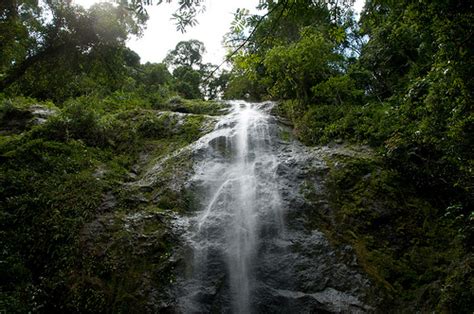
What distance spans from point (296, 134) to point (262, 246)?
5.46m

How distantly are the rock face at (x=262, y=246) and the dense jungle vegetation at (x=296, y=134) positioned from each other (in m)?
0.49

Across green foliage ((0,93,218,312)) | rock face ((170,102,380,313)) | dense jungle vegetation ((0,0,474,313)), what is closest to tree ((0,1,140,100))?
dense jungle vegetation ((0,0,474,313))

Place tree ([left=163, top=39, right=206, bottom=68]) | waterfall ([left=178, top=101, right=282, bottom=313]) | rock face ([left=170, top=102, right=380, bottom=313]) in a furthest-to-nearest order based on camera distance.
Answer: tree ([left=163, top=39, right=206, bottom=68]) → waterfall ([left=178, top=101, right=282, bottom=313]) → rock face ([left=170, top=102, right=380, bottom=313])

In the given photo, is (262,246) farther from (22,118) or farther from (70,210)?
(22,118)

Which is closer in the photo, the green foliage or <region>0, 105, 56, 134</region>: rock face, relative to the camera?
the green foliage

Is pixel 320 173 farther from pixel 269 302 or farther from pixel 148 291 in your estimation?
pixel 148 291

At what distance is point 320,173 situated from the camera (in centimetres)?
890

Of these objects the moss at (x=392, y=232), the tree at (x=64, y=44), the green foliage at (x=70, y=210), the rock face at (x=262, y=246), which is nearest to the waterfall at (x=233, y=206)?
the rock face at (x=262, y=246)

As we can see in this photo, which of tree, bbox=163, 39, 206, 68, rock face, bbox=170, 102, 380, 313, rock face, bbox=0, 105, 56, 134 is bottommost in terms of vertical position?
rock face, bbox=170, 102, 380, 313

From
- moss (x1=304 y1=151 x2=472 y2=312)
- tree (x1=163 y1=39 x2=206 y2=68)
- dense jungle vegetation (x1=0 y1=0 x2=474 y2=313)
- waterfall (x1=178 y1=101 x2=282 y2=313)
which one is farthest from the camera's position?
tree (x1=163 y1=39 x2=206 y2=68)

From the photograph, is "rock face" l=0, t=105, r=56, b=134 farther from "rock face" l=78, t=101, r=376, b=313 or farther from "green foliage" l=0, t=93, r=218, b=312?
"rock face" l=78, t=101, r=376, b=313

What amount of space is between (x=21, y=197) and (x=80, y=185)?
4.05 ft

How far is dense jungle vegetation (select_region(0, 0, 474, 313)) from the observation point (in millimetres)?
4793

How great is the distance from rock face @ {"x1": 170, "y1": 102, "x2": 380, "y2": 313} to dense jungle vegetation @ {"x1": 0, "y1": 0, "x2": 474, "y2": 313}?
19.2 inches
